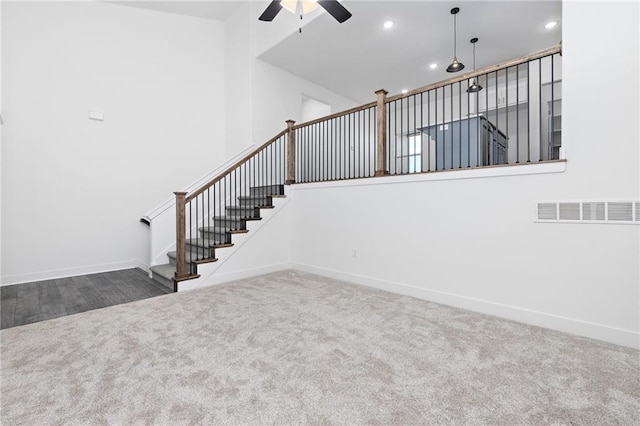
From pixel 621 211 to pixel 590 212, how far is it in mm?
173

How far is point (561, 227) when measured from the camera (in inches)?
97.5

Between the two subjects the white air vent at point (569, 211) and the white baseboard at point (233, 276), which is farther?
the white baseboard at point (233, 276)

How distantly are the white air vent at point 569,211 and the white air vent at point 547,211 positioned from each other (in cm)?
4

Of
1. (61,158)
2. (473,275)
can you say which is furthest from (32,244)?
(473,275)

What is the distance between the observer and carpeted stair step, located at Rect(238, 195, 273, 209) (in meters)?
4.64

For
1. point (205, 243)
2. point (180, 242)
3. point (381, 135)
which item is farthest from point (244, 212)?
point (381, 135)

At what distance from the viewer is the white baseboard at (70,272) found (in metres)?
4.06

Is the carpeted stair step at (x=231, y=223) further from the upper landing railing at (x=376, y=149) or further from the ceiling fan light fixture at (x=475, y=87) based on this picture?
the ceiling fan light fixture at (x=475, y=87)

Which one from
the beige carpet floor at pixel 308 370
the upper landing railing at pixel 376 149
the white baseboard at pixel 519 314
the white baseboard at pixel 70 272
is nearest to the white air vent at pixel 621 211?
the white baseboard at pixel 519 314

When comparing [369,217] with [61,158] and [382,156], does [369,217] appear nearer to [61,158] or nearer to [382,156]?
[382,156]

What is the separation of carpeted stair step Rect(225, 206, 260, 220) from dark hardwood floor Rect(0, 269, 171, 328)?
1484 mm

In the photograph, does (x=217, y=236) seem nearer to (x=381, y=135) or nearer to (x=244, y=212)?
(x=244, y=212)

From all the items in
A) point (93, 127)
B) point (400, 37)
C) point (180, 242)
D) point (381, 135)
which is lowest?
point (180, 242)

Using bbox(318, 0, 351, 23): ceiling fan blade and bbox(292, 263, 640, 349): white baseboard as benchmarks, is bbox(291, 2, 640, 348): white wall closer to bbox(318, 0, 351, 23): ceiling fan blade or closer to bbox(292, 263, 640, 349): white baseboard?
bbox(292, 263, 640, 349): white baseboard
